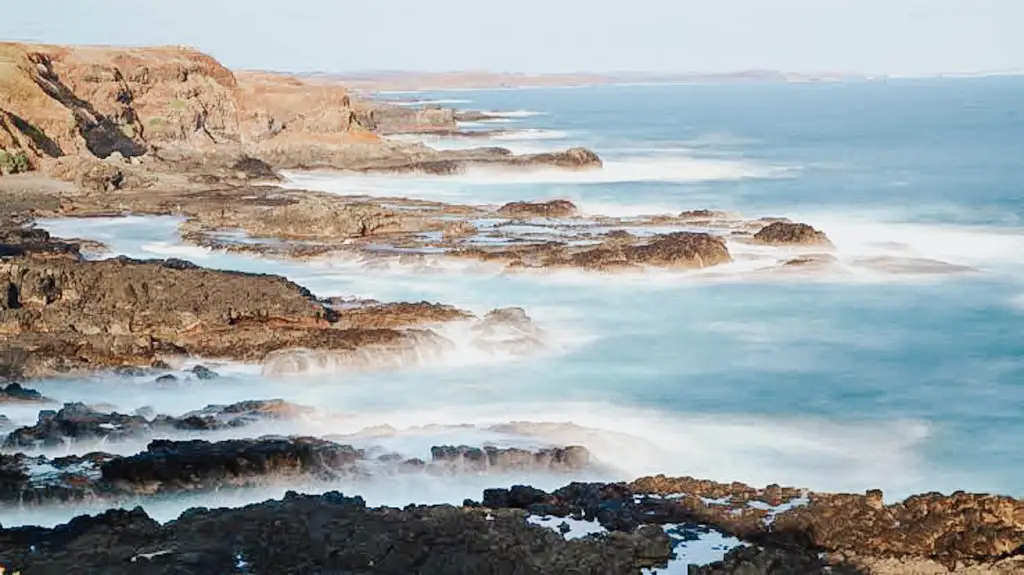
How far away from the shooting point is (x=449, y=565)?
8258 mm

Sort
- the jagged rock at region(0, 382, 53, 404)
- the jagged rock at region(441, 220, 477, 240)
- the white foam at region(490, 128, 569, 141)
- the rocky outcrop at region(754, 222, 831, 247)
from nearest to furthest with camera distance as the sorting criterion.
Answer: the jagged rock at region(0, 382, 53, 404) < the rocky outcrop at region(754, 222, 831, 247) < the jagged rock at region(441, 220, 477, 240) < the white foam at region(490, 128, 569, 141)

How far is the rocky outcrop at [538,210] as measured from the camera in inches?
1252

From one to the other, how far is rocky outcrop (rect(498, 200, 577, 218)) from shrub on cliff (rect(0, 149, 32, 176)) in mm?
13833

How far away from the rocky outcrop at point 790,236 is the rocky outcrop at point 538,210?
6.20 m

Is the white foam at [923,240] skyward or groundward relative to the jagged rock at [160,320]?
groundward

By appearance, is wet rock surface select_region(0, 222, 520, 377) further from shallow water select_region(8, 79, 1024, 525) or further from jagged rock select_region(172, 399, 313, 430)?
jagged rock select_region(172, 399, 313, 430)

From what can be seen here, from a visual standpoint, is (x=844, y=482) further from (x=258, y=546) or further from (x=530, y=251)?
(x=530, y=251)

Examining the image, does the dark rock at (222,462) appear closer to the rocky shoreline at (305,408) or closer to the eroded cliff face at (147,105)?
the rocky shoreline at (305,408)

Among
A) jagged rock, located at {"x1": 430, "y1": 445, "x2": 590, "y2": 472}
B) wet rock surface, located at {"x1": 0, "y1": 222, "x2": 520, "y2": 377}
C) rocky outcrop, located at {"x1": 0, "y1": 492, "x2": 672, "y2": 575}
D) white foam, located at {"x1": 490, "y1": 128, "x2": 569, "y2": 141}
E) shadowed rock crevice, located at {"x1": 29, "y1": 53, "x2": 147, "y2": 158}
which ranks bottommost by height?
white foam, located at {"x1": 490, "y1": 128, "x2": 569, "y2": 141}

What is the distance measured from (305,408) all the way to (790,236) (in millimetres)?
15688

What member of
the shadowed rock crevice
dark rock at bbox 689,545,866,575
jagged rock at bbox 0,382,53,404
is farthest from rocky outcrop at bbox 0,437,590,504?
the shadowed rock crevice

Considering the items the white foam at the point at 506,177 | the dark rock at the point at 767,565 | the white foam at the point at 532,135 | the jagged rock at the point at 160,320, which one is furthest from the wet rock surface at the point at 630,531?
the white foam at the point at 532,135

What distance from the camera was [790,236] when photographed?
2709 centimetres

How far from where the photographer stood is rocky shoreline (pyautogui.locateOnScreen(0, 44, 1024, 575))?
8.59m
